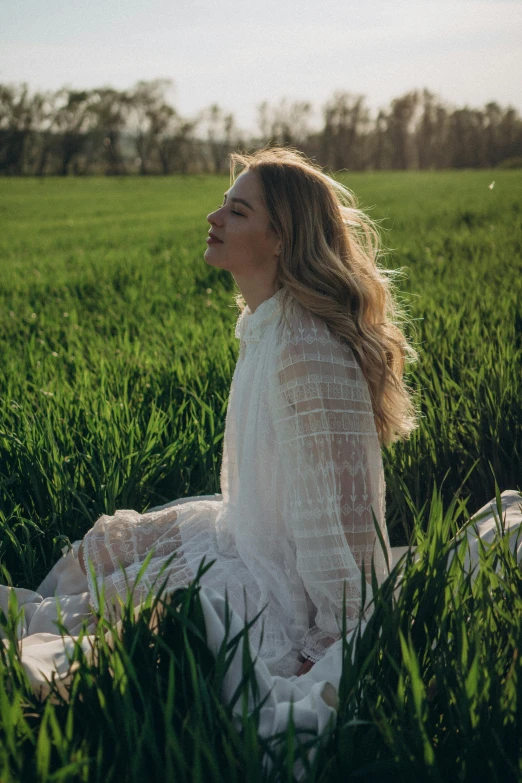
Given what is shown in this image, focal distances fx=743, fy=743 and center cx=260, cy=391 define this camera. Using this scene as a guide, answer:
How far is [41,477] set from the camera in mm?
2576

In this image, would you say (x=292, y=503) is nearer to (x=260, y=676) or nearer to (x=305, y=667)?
(x=305, y=667)

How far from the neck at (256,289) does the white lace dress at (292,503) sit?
60 mm

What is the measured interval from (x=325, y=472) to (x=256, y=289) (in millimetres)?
585

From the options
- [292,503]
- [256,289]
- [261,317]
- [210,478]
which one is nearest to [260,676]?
[292,503]

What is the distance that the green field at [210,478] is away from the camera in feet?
4.07

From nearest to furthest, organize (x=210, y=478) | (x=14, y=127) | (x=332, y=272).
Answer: (x=332, y=272), (x=210, y=478), (x=14, y=127)

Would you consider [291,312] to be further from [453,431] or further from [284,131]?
[284,131]

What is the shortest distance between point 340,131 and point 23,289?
56418 millimetres

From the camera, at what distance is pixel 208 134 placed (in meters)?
56.4

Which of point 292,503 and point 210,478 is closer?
point 292,503

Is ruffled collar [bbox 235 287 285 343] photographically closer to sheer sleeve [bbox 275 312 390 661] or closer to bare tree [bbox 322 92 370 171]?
sheer sleeve [bbox 275 312 390 661]

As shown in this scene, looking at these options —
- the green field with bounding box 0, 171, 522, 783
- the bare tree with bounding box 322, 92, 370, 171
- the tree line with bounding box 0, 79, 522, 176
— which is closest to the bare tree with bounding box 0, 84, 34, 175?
the tree line with bounding box 0, 79, 522, 176

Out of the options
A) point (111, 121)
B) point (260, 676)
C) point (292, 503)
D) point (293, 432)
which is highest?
point (111, 121)

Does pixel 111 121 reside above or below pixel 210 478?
above
